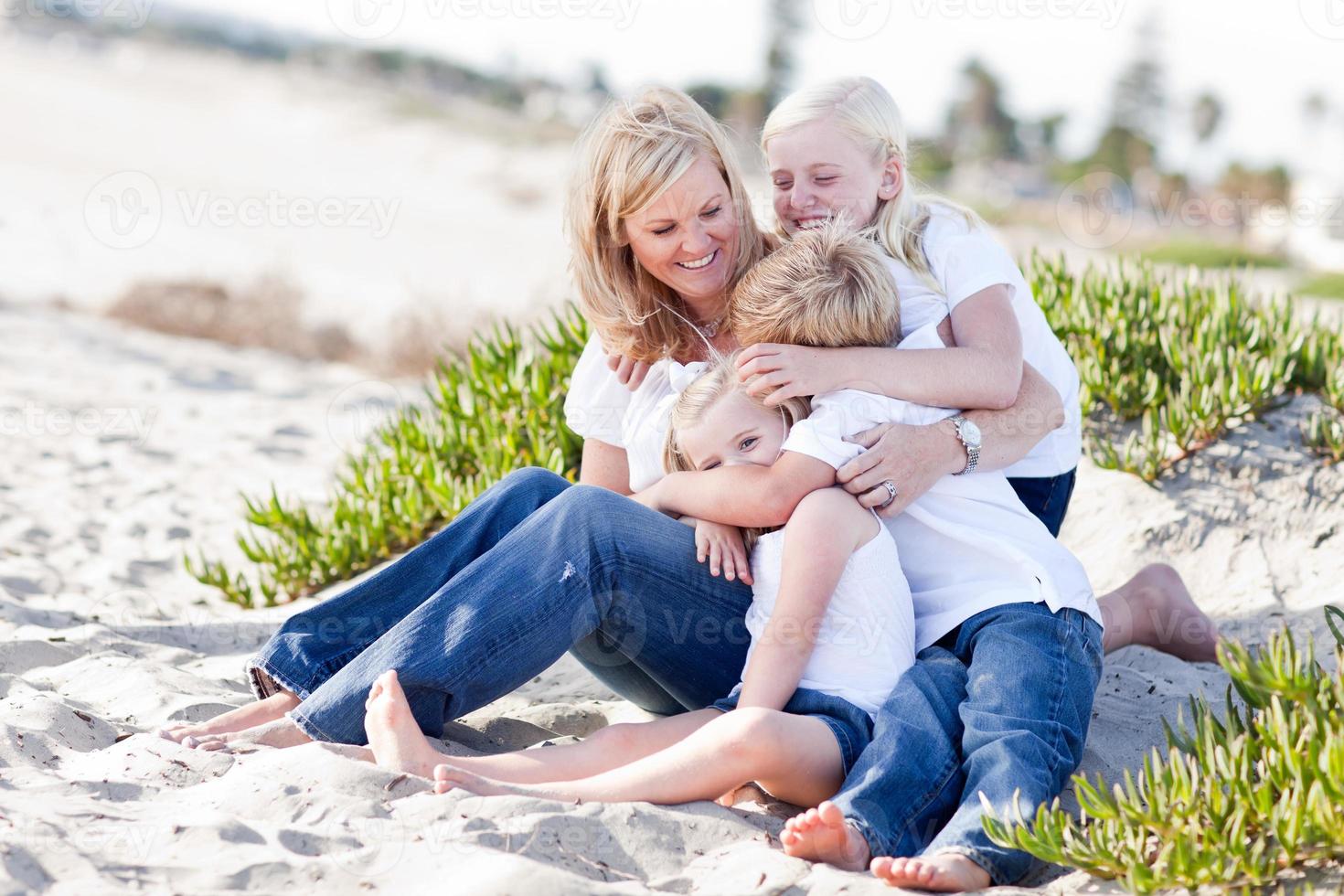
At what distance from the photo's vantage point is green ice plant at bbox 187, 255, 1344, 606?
164 inches

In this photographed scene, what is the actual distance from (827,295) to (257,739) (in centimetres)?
160

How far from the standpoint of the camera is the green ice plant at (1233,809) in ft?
6.31

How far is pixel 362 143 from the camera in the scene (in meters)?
35.9

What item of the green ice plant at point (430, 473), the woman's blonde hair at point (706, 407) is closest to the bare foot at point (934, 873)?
the woman's blonde hair at point (706, 407)

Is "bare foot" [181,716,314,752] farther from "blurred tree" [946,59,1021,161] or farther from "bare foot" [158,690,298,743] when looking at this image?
"blurred tree" [946,59,1021,161]

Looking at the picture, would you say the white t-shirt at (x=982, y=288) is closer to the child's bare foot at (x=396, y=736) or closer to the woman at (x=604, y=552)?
the woman at (x=604, y=552)

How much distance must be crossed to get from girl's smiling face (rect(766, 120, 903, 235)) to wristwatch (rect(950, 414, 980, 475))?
604mm

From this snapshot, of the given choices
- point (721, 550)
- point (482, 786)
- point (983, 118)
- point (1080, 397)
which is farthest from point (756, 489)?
point (983, 118)

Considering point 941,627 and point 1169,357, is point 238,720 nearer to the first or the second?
point 941,627

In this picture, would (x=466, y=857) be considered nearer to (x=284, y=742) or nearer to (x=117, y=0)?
(x=284, y=742)

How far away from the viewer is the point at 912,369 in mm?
2703

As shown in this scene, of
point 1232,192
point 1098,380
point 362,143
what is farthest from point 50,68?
point 1098,380

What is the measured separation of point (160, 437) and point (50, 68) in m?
48.7

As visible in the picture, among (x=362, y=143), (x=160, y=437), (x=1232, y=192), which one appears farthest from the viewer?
(x=1232, y=192)
